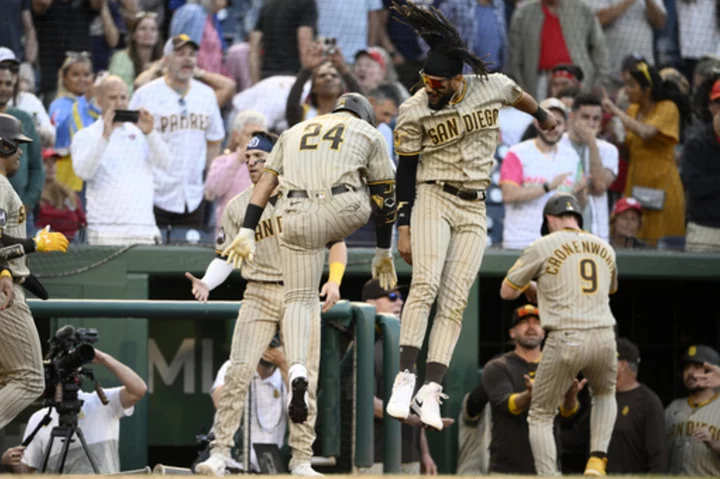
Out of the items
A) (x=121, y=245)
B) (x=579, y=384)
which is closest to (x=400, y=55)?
(x=121, y=245)

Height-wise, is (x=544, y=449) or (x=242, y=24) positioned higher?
(x=242, y=24)

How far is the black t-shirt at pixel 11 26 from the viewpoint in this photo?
10594mm

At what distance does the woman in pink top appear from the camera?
33.5 ft

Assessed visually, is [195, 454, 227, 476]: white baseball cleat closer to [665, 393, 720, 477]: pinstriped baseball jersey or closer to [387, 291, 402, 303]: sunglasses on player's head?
[387, 291, 402, 303]: sunglasses on player's head

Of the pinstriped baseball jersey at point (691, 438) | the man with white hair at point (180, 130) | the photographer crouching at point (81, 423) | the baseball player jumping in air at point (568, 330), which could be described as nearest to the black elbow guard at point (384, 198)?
the baseball player jumping in air at point (568, 330)

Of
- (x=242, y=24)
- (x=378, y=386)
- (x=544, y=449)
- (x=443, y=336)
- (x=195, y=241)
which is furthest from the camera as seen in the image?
(x=242, y=24)

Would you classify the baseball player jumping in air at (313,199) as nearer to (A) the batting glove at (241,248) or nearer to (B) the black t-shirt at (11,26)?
(A) the batting glove at (241,248)

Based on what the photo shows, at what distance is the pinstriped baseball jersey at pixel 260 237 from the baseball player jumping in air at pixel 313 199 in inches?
25.8

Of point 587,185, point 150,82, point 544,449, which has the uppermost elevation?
point 150,82

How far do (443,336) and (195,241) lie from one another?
364 cm

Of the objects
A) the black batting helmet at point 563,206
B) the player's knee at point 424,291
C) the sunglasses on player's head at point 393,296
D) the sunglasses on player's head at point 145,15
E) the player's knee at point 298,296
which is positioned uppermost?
the sunglasses on player's head at point 145,15

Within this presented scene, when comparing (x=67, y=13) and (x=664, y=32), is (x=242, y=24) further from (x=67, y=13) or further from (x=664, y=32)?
(x=664, y=32)

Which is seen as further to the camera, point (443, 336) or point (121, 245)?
point (121, 245)

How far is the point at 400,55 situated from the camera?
468 inches
